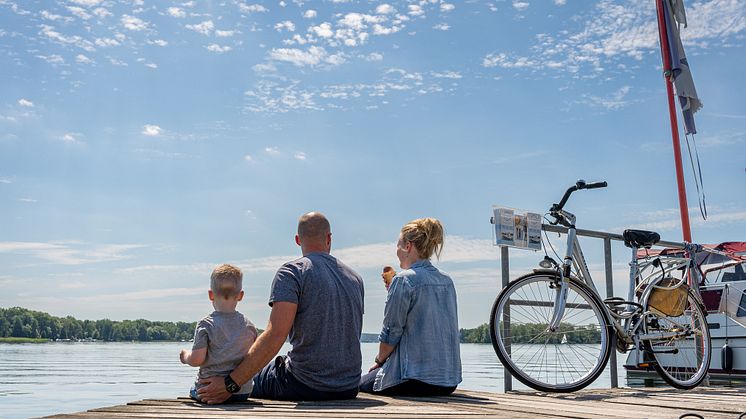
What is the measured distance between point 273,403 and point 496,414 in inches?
45.2

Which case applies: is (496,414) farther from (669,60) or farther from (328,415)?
(669,60)

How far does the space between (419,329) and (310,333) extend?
75 centimetres

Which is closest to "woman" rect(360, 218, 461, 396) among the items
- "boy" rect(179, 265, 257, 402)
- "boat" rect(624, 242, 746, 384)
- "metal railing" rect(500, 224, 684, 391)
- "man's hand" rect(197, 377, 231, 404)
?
"boy" rect(179, 265, 257, 402)

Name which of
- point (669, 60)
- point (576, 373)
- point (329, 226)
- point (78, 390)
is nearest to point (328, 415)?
point (329, 226)

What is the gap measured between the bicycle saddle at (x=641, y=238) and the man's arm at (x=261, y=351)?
3.48 meters

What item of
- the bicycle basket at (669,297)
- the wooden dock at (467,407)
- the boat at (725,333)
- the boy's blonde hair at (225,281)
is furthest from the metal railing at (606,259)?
the boat at (725,333)

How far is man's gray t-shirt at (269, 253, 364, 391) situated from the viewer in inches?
161

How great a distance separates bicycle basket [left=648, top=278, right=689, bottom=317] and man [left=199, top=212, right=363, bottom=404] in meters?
3.06

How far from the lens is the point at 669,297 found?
6.52 metres

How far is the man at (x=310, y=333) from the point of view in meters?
4.01

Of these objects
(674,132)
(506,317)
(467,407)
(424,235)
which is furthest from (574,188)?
(674,132)

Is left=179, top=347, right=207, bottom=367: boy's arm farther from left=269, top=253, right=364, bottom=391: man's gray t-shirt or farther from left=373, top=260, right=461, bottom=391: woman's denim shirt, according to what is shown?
left=373, top=260, right=461, bottom=391: woman's denim shirt

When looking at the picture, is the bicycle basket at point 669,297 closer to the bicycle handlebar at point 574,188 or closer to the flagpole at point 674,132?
the bicycle handlebar at point 574,188

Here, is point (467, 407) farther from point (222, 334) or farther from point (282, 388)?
point (222, 334)
